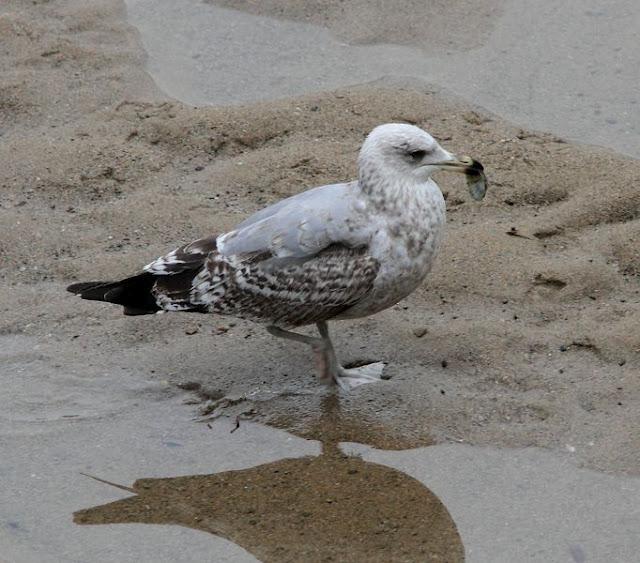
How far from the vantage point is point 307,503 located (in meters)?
4.82

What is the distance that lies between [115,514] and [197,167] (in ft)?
9.24

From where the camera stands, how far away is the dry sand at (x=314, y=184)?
536 centimetres

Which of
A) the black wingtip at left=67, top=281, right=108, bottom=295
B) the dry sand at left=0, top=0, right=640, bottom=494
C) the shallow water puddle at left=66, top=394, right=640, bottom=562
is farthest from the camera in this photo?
the black wingtip at left=67, top=281, right=108, bottom=295

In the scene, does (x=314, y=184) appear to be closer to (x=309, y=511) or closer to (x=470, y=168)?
(x=470, y=168)

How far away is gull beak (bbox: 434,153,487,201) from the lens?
17.7ft

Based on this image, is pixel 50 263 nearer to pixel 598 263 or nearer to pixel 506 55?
pixel 598 263

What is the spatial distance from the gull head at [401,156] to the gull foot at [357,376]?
905 mm

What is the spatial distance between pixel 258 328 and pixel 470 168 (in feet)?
4.45

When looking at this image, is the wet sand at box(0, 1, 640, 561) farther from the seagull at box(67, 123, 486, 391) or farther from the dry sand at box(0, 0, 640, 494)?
the seagull at box(67, 123, 486, 391)

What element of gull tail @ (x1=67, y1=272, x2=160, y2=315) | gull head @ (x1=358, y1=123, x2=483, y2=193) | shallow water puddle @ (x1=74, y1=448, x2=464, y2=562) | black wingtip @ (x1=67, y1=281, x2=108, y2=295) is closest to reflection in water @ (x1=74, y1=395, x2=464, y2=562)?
shallow water puddle @ (x1=74, y1=448, x2=464, y2=562)

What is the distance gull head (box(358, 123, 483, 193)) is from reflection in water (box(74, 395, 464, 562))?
122cm

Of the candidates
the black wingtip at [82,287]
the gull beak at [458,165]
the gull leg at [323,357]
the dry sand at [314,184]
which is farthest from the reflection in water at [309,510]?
the gull beak at [458,165]

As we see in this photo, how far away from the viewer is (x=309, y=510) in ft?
15.6

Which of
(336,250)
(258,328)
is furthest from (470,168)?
(258,328)
